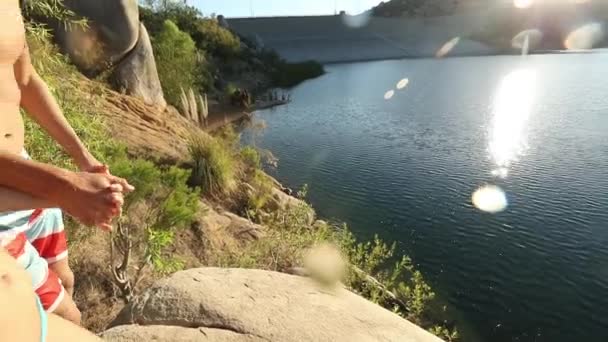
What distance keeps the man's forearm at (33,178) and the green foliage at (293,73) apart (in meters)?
36.7

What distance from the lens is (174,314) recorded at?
9.70ft

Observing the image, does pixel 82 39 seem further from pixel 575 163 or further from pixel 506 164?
pixel 575 163

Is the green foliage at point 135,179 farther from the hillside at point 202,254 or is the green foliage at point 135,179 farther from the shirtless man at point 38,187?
the shirtless man at point 38,187

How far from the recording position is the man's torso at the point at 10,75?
5.90 feet

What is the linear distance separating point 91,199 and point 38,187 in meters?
0.16

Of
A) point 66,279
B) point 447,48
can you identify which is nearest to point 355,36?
point 447,48

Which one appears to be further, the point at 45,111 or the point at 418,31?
the point at 418,31

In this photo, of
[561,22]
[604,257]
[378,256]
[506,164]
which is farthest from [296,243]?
[561,22]

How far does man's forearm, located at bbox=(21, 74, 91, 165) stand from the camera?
2107 millimetres

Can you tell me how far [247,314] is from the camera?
2961 mm

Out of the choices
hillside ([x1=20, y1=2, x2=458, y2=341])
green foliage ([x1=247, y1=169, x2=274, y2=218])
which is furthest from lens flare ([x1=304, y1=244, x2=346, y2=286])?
green foliage ([x1=247, y1=169, x2=274, y2=218])

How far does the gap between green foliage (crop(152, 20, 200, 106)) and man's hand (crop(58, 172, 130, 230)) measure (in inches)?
623

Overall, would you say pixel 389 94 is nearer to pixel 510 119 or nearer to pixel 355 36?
pixel 510 119

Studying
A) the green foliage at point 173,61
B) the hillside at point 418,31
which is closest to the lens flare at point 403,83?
the green foliage at point 173,61
